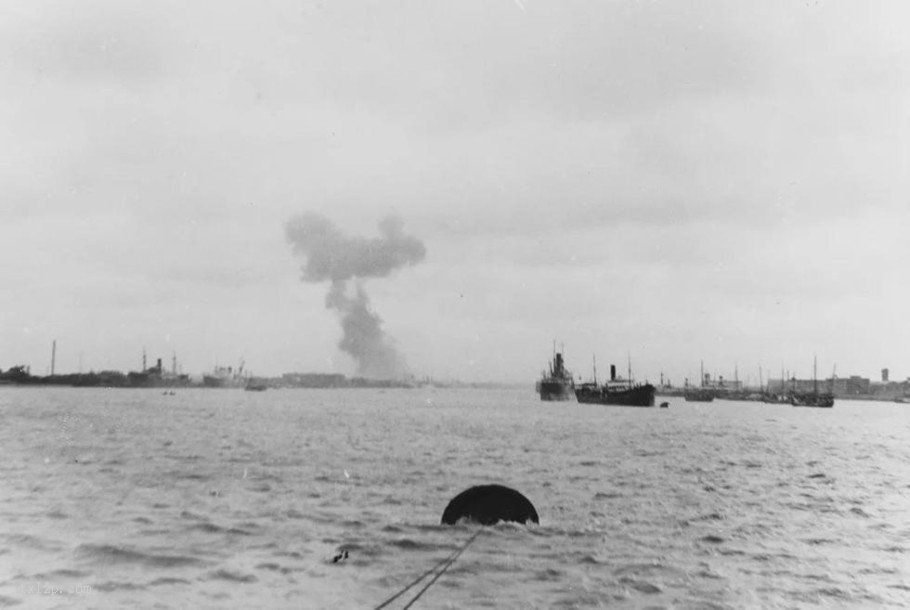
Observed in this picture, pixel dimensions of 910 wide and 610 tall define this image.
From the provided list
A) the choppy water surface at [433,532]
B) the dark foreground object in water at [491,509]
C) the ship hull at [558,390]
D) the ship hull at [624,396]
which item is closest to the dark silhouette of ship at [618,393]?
the ship hull at [624,396]

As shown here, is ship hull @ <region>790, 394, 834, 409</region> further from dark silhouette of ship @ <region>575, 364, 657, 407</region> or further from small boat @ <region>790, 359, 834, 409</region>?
dark silhouette of ship @ <region>575, 364, 657, 407</region>

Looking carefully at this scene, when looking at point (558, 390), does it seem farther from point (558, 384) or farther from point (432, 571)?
point (432, 571)

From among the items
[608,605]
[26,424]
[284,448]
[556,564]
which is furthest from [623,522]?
[26,424]

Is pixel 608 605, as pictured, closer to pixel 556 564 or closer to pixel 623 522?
pixel 556 564

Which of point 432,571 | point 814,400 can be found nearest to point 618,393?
point 814,400

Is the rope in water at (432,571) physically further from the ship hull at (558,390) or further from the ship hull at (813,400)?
the ship hull at (813,400)

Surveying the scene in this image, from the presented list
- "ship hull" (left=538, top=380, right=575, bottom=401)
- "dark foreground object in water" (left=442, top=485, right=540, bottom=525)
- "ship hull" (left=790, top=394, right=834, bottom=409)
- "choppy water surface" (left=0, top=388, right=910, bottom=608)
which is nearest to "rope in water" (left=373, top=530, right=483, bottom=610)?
"choppy water surface" (left=0, top=388, right=910, bottom=608)
